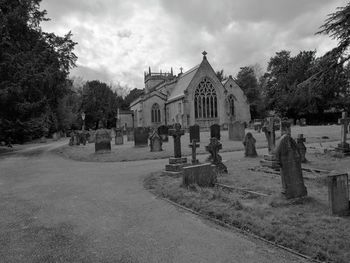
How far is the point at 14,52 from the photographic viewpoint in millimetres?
22906

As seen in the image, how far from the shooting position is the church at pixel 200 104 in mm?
49812

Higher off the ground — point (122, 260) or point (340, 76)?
point (340, 76)

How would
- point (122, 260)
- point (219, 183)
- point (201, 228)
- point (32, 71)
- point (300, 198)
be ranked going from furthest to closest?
point (32, 71), point (219, 183), point (300, 198), point (201, 228), point (122, 260)

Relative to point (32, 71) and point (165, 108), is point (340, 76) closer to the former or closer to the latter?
point (32, 71)

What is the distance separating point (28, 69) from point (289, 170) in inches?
783

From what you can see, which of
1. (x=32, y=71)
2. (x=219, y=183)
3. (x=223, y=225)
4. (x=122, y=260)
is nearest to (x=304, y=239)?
(x=223, y=225)

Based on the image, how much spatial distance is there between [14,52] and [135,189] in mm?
18822

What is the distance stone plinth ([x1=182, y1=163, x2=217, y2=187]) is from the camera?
8.27 m

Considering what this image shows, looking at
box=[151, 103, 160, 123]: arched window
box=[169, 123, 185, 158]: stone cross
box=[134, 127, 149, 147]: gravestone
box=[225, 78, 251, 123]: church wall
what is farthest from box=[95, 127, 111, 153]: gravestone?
box=[225, 78, 251, 123]: church wall

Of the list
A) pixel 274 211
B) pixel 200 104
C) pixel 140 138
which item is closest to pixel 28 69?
pixel 140 138

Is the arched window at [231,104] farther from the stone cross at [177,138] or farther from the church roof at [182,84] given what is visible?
the stone cross at [177,138]

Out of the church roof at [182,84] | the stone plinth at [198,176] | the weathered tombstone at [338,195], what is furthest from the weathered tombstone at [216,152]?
the church roof at [182,84]

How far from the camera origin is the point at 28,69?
21.6 m

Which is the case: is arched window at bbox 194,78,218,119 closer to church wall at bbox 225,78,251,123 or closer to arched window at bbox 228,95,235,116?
arched window at bbox 228,95,235,116
